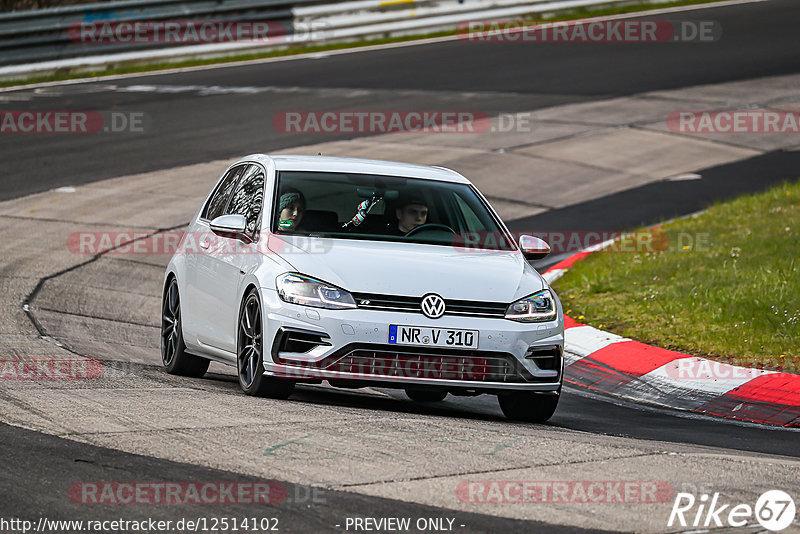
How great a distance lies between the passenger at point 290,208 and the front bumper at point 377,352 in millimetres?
843

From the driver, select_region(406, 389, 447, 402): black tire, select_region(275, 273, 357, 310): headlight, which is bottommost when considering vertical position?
select_region(406, 389, 447, 402): black tire

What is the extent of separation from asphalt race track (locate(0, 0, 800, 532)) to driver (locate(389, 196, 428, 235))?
1173 mm

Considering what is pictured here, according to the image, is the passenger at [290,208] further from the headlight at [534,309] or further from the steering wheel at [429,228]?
the headlight at [534,309]

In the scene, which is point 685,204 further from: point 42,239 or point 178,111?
point 178,111

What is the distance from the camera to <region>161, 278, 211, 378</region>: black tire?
9477mm

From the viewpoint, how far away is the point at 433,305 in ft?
25.4

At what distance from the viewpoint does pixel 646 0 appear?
3359cm

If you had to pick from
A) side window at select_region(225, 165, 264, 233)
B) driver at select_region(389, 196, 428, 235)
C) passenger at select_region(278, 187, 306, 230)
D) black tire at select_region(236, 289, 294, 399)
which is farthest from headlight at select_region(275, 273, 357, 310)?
driver at select_region(389, 196, 428, 235)

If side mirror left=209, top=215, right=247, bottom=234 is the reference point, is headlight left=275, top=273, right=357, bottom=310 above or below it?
below

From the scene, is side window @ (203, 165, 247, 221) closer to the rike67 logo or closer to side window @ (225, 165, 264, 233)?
side window @ (225, 165, 264, 233)

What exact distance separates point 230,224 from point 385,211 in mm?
1036

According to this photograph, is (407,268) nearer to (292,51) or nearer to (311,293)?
(311,293)

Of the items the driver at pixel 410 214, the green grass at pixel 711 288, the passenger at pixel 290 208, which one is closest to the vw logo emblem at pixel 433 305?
the driver at pixel 410 214

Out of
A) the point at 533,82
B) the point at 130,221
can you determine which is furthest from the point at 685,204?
the point at 533,82
